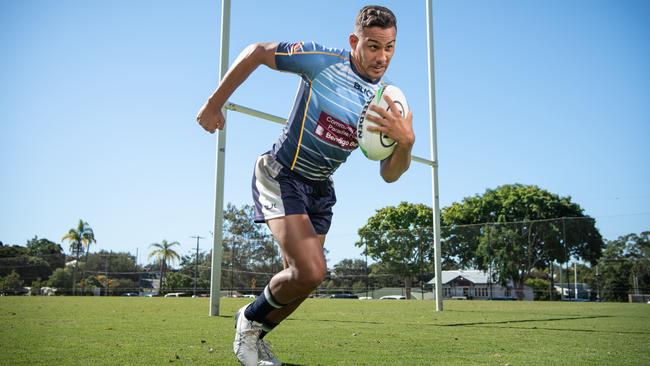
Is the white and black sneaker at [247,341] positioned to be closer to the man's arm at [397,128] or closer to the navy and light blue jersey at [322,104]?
the navy and light blue jersey at [322,104]

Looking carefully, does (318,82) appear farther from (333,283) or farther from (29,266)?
(29,266)

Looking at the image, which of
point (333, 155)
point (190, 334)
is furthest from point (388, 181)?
point (190, 334)

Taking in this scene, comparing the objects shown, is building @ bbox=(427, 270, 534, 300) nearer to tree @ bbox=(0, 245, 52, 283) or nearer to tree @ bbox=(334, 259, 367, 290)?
tree @ bbox=(334, 259, 367, 290)

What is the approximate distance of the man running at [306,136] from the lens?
112 inches

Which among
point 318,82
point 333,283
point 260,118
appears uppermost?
point 260,118

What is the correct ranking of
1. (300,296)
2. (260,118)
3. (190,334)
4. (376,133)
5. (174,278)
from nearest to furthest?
(376,133)
(300,296)
(190,334)
(260,118)
(174,278)

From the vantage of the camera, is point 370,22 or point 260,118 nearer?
point 370,22

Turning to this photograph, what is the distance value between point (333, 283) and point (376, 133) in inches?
1074

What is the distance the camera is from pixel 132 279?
32688 millimetres

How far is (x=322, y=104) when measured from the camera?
9.61ft

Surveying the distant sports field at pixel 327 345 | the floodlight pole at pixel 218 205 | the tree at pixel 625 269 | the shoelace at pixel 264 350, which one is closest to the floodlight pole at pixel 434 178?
the distant sports field at pixel 327 345

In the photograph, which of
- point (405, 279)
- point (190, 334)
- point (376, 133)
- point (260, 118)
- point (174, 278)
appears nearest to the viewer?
point (376, 133)

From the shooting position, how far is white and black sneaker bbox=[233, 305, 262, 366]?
2967mm

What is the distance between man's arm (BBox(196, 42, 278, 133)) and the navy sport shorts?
0.43m
